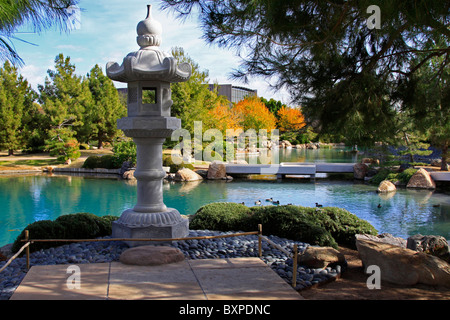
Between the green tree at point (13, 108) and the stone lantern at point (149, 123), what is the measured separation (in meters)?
22.7

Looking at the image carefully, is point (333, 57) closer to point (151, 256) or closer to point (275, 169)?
point (151, 256)

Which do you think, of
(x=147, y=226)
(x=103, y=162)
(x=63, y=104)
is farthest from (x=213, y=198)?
(x=63, y=104)

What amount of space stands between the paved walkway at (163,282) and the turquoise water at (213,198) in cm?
600

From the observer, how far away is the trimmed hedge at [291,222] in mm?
6587

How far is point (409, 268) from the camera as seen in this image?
468cm

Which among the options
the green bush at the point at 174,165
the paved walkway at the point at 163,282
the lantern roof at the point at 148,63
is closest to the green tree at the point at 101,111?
the green bush at the point at 174,165

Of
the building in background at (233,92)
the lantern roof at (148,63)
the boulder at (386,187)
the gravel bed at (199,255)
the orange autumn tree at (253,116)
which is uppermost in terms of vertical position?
the building in background at (233,92)

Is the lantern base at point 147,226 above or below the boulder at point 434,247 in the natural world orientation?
above

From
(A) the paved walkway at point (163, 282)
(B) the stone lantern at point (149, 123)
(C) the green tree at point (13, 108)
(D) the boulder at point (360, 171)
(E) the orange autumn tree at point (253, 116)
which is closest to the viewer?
(A) the paved walkway at point (163, 282)

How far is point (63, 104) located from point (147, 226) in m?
24.6

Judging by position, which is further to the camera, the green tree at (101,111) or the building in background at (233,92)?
the building in background at (233,92)

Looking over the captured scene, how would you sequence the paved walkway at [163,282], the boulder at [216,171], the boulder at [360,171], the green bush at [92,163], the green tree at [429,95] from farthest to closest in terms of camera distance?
the green bush at [92,163], the boulder at [360,171], the boulder at [216,171], the green tree at [429,95], the paved walkway at [163,282]

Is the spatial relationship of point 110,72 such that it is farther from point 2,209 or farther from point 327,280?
point 2,209

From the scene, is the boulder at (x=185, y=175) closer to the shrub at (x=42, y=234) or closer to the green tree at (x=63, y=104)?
the green tree at (x=63, y=104)
